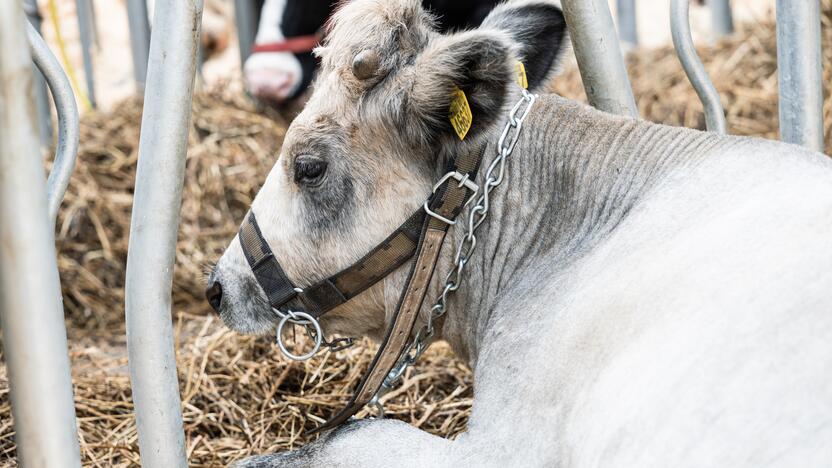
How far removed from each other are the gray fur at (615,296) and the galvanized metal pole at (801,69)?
0.60 m

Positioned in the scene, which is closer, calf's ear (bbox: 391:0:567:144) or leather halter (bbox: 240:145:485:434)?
calf's ear (bbox: 391:0:567:144)

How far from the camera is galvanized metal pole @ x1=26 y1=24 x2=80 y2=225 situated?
7.29 feet

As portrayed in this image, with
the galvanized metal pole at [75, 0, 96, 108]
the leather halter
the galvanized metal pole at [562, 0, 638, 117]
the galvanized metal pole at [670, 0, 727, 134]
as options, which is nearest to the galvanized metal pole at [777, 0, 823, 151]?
the galvanized metal pole at [670, 0, 727, 134]

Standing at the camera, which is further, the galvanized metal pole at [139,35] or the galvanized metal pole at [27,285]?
the galvanized metal pole at [139,35]

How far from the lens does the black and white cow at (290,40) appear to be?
6.30 m

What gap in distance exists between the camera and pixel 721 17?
7859mm

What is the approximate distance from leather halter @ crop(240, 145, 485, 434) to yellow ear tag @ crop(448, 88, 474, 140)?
3.6 inches

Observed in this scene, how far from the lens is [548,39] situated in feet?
10.6

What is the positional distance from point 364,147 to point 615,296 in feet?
2.65

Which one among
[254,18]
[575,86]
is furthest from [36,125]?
[254,18]

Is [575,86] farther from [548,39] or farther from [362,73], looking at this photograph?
[362,73]

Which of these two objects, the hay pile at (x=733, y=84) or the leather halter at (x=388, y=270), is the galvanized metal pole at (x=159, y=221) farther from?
the hay pile at (x=733, y=84)

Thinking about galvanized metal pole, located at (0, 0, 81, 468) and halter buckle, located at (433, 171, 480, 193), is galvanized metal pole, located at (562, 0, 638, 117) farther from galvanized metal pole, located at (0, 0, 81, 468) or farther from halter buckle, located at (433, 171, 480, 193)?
galvanized metal pole, located at (0, 0, 81, 468)

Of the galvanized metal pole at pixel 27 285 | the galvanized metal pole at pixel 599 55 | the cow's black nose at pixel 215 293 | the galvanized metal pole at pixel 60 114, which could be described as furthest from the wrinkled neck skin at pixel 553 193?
the galvanized metal pole at pixel 27 285
